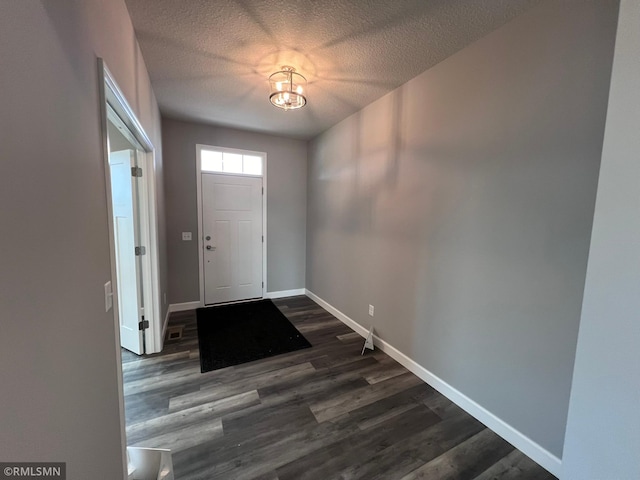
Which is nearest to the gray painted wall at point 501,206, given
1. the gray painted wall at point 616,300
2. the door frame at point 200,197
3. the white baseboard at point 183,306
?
the gray painted wall at point 616,300

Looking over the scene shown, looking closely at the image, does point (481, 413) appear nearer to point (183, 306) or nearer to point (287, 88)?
point (287, 88)

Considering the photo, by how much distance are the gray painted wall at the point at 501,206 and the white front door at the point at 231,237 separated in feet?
7.19

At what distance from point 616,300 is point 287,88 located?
7.55 feet

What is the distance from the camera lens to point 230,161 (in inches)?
150

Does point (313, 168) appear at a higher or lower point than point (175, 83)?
lower

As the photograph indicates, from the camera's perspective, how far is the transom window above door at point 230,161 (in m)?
3.64

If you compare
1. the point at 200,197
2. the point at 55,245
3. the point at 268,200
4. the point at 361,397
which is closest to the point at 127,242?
the point at 200,197

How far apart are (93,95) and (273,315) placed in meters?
3.04

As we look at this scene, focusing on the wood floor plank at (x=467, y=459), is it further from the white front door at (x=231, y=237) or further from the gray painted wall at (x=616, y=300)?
the white front door at (x=231, y=237)

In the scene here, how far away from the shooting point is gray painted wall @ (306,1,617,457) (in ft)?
4.31

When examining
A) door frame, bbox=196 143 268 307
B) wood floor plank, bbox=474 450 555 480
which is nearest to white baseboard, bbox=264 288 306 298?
door frame, bbox=196 143 268 307

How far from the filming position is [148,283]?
2428 millimetres

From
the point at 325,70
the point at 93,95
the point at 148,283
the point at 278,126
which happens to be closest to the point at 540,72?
the point at 325,70

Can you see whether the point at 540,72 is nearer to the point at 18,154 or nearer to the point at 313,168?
the point at 18,154
